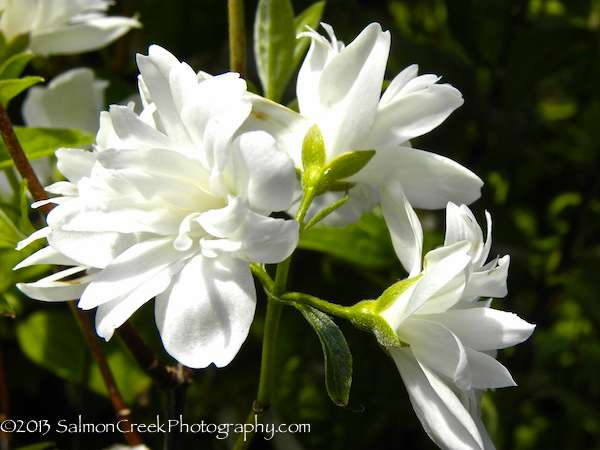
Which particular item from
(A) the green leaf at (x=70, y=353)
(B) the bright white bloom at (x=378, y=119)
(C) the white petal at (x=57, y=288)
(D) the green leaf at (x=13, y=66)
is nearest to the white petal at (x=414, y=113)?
(B) the bright white bloom at (x=378, y=119)

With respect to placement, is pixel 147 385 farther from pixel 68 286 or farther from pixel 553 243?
pixel 553 243

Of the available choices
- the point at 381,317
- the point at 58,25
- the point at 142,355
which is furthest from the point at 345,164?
the point at 58,25

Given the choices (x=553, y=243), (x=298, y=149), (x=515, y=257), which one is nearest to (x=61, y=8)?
(x=298, y=149)

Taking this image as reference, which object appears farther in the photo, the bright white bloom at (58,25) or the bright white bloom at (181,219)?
the bright white bloom at (58,25)

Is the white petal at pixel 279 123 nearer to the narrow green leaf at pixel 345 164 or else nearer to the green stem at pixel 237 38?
the narrow green leaf at pixel 345 164

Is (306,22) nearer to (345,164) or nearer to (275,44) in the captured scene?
(275,44)

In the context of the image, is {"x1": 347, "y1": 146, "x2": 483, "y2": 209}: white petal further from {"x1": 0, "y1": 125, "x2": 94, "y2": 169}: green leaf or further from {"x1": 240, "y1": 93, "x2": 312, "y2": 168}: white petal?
{"x1": 0, "y1": 125, "x2": 94, "y2": 169}: green leaf
